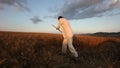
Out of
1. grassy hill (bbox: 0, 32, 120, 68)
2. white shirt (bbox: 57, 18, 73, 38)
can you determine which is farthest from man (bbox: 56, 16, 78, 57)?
grassy hill (bbox: 0, 32, 120, 68)

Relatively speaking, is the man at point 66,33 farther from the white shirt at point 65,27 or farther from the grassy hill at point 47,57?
the grassy hill at point 47,57

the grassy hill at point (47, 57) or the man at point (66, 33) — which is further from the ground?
the man at point (66, 33)

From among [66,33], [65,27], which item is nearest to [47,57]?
[66,33]

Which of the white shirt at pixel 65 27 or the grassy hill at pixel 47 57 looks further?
the white shirt at pixel 65 27

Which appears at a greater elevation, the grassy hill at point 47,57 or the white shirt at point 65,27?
the white shirt at point 65,27

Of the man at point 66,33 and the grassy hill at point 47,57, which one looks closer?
the grassy hill at point 47,57

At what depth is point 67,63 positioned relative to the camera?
13.1 metres

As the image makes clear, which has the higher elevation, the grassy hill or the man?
the man

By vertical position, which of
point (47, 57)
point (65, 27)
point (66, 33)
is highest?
point (65, 27)

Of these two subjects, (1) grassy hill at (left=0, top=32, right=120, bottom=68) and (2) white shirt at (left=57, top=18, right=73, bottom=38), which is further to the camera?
(2) white shirt at (left=57, top=18, right=73, bottom=38)

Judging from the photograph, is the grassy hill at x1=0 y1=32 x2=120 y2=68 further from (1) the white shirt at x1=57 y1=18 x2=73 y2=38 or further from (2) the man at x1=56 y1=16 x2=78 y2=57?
(1) the white shirt at x1=57 y1=18 x2=73 y2=38

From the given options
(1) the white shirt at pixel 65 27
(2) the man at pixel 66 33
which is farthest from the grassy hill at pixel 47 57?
(1) the white shirt at pixel 65 27

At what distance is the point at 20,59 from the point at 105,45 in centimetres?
774

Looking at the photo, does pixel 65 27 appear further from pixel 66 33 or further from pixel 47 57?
pixel 47 57
